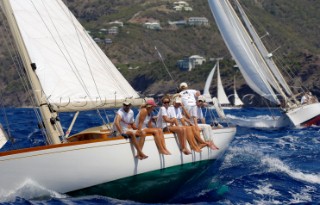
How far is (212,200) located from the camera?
13.6 metres

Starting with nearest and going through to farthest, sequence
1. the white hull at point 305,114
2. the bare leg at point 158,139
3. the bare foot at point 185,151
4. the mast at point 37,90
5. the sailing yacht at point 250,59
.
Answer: the bare leg at point 158,139 → the mast at point 37,90 → the bare foot at point 185,151 → the white hull at point 305,114 → the sailing yacht at point 250,59

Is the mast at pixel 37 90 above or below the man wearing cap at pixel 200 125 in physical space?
above

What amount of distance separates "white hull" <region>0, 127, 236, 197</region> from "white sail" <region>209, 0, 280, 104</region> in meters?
27.4

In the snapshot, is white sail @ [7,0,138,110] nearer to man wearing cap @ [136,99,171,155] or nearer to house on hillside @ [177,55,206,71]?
man wearing cap @ [136,99,171,155]

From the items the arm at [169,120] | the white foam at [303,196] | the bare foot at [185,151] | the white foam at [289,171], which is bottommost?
the white foam at [289,171]

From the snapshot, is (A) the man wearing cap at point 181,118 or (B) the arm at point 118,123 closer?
(B) the arm at point 118,123

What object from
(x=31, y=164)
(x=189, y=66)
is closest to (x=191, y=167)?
(x=31, y=164)

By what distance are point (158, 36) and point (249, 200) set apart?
18259cm

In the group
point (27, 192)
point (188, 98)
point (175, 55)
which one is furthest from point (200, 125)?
point (175, 55)

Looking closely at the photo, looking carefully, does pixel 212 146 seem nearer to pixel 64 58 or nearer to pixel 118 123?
pixel 118 123

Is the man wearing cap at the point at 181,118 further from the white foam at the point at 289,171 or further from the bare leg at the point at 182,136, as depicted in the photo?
the white foam at the point at 289,171

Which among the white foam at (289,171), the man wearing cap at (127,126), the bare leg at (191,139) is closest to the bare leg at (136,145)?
the man wearing cap at (127,126)

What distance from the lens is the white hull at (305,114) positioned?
38.8 m

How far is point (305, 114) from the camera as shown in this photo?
39312 millimetres
